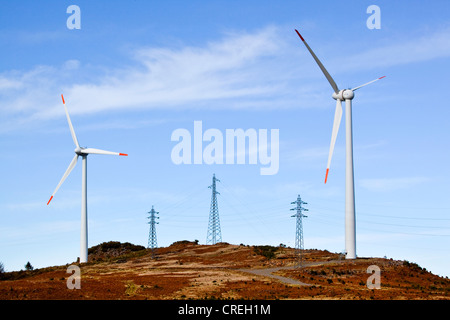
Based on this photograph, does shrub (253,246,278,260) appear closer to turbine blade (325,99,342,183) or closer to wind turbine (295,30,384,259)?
wind turbine (295,30,384,259)

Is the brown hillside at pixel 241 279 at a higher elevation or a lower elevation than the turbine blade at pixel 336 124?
lower

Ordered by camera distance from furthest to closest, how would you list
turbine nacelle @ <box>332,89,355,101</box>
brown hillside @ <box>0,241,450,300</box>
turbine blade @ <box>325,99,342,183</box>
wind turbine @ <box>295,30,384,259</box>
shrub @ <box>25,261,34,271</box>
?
1. shrub @ <box>25,261,34,271</box>
2. turbine nacelle @ <box>332,89,355,101</box>
3. wind turbine @ <box>295,30,384,259</box>
4. turbine blade @ <box>325,99,342,183</box>
5. brown hillside @ <box>0,241,450,300</box>

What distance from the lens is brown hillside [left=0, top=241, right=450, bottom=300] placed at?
7119cm

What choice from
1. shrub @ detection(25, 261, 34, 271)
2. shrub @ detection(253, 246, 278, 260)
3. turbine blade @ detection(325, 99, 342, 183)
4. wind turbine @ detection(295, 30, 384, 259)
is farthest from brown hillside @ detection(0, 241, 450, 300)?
turbine blade @ detection(325, 99, 342, 183)

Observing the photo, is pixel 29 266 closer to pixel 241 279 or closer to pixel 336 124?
pixel 241 279

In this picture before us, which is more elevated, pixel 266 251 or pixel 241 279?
pixel 266 251

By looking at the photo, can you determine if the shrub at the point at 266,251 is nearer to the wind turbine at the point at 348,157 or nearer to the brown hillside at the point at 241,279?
the brown hillside at the point at 241,279

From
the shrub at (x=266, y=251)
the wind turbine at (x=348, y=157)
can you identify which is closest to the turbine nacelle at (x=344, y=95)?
the wind turbine at (x=348, y=157)

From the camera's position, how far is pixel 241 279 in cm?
8750

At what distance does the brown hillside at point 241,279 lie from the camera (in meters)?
71.2

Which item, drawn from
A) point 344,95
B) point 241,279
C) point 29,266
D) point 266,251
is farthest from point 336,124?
point 29,266
